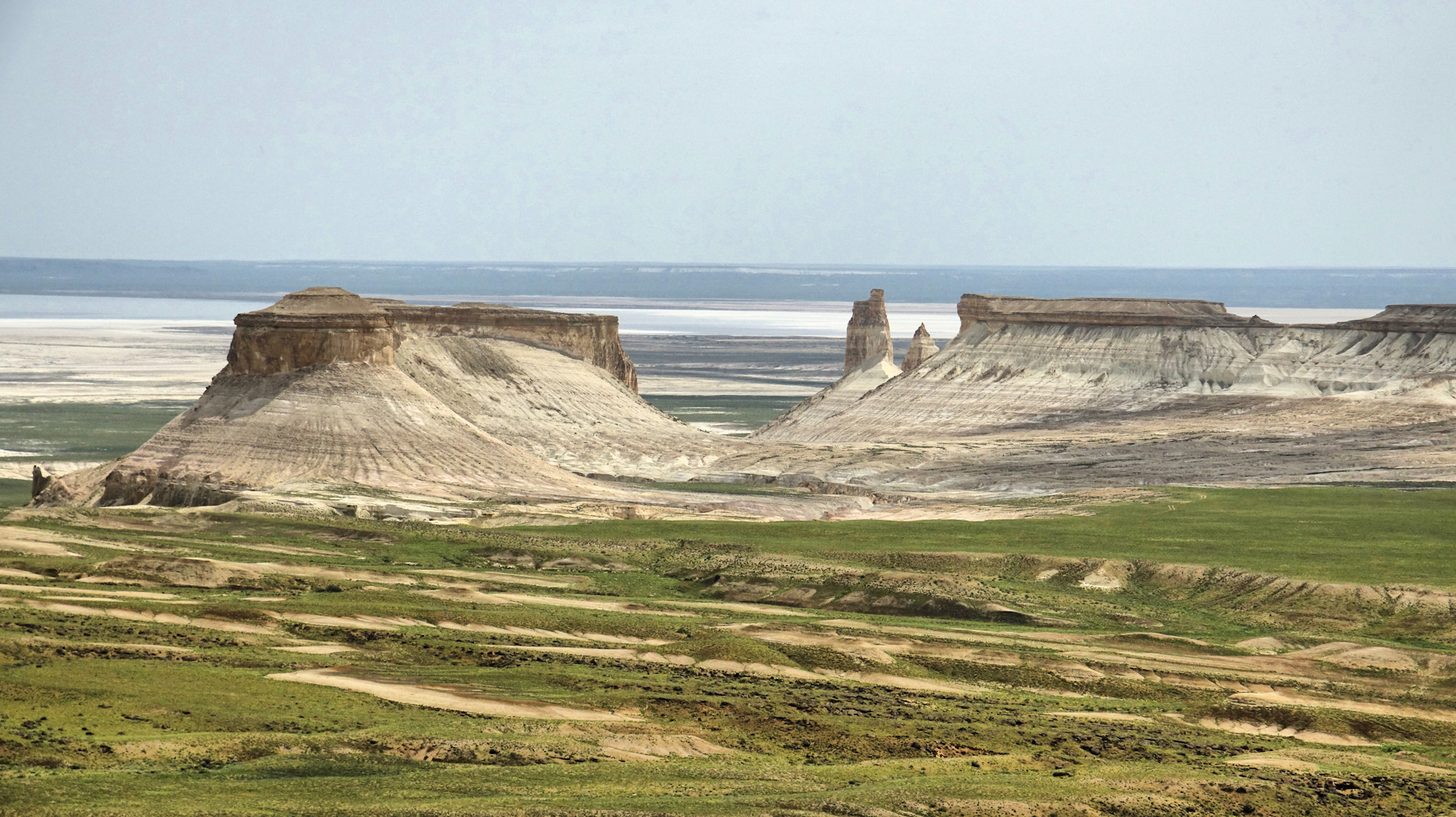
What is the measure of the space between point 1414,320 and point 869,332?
4038 centimetres

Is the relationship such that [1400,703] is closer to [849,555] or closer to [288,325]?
[849,555]

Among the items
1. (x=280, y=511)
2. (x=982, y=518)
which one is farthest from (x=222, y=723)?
(x=982, y=518)

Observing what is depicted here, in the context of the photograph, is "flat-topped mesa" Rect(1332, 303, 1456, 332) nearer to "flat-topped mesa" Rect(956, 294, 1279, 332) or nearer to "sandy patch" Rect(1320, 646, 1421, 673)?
"flat-topped mesa" Rect(956, 294, 1279, 332)

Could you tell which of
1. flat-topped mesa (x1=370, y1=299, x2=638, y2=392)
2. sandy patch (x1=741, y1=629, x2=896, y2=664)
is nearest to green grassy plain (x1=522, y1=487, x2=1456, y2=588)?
sandy patch (x1=741, y1=629, x2=896, y2=664)

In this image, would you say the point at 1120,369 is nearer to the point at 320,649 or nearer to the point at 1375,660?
the point at 1375,660

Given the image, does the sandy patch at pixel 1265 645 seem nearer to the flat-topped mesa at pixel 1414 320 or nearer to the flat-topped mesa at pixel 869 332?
the flat-topped mesa at pixel 1414 320

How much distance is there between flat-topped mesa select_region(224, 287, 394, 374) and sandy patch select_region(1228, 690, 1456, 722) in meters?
44.2

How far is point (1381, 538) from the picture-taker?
184 feet

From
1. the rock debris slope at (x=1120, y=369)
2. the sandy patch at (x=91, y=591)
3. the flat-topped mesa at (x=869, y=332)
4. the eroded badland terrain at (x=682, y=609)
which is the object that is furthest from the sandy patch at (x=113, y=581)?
the flat-topped mesa at (x=869, y=332)

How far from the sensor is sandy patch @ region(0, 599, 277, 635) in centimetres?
3609

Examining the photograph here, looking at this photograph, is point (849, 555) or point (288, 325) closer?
point (849, 555)

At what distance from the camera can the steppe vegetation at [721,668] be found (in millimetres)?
25844

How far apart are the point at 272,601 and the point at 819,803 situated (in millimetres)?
19049

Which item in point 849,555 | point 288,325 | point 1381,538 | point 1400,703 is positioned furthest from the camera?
point 288,325
